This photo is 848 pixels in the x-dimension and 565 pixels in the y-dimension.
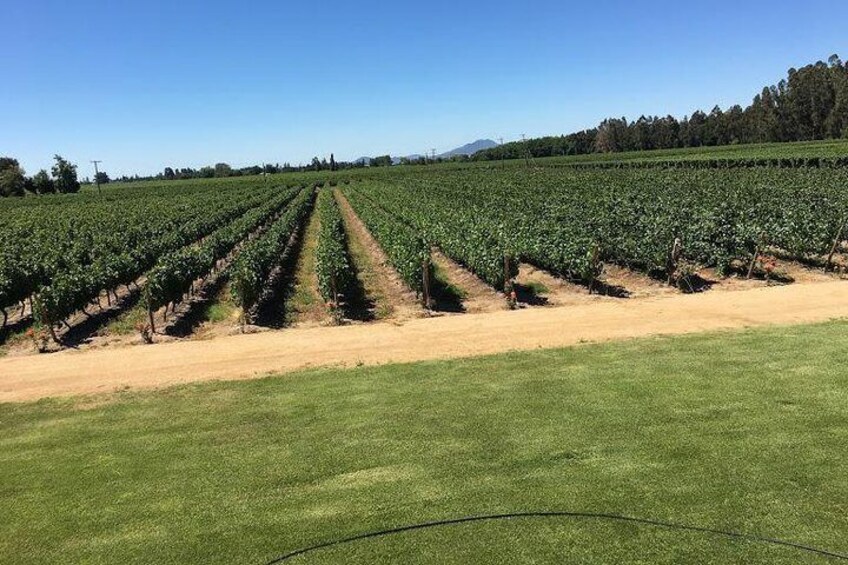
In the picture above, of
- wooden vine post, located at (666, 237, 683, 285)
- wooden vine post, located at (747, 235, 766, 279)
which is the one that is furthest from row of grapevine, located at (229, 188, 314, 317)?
wooden vine post, located at (747, 235, 766, 279)

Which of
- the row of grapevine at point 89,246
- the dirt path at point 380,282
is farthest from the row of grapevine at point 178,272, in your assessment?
the dirt path at point 380,282

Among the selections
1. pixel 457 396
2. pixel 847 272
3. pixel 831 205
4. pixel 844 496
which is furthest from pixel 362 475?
pixel 831 205

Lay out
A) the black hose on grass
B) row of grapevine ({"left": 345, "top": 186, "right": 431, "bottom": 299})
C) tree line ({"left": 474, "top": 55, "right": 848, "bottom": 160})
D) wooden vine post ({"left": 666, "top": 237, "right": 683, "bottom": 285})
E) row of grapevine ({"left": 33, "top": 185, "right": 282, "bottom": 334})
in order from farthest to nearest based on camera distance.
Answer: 1. tree line ({"left": 474, "top": 55, "right": 848, "bottom": 160})
2. wooden vine post ({"left": 666, "top": 237, "right": 683, "bottom": 285})
3. row of grapevine ({"left": 345, "top": 186, "right": 431, "bottom": 299})
4. row of grapevine ({"left": 33, "top": 185, "right": 282, "bottom": 334})
5. the black hose on grass

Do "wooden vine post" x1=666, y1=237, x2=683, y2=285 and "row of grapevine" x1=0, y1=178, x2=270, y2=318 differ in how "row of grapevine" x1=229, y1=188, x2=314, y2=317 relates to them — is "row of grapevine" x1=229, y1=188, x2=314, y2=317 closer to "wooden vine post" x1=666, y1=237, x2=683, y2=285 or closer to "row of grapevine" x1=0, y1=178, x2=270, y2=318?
"row of grapevine" x1=0, y1=178, x2=270, y2=318

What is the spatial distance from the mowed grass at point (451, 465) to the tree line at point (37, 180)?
130m

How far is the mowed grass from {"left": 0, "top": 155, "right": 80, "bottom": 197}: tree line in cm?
12990

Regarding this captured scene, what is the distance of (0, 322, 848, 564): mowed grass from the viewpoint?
19.3ft

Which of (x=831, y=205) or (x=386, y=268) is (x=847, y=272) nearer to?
(x=831, y=205)

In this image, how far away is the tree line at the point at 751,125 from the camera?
371ft

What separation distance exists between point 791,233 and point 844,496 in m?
19.6

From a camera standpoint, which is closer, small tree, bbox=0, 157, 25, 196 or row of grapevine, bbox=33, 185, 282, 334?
row of grapevine, bbox=33, 185, 282, 334

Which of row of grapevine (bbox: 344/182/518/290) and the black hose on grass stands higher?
row of grapevine (bbox: 344/182/518/290)

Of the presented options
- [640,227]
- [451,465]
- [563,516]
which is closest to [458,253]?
[640,227]

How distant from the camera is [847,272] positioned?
21.3 meters
